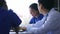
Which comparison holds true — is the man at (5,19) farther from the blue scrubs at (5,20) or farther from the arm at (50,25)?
the arm at (50,25)

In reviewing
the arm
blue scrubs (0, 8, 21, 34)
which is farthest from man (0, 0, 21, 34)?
the arm

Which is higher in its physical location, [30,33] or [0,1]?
[0,1]

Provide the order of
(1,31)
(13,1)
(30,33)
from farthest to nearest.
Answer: (13,1)
(30,33)
(1,31)

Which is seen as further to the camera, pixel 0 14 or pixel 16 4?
pixel 16 4

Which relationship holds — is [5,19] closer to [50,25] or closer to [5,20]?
[5,20]

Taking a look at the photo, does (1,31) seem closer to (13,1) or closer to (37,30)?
(37,30)

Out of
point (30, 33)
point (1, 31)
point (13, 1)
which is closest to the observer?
point (1, 31)

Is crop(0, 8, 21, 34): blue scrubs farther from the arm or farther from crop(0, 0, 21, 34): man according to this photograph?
the arm

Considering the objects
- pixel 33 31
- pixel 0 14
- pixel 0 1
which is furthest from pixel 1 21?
pixel 33 31

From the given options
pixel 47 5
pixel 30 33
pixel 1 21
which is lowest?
pixel 30 33

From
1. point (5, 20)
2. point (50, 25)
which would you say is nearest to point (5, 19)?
point (5, 20)

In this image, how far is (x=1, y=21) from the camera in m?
1.59

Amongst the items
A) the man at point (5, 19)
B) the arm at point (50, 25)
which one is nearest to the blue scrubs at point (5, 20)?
the man at point (5, 19)

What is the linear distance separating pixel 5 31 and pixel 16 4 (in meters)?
1.69
